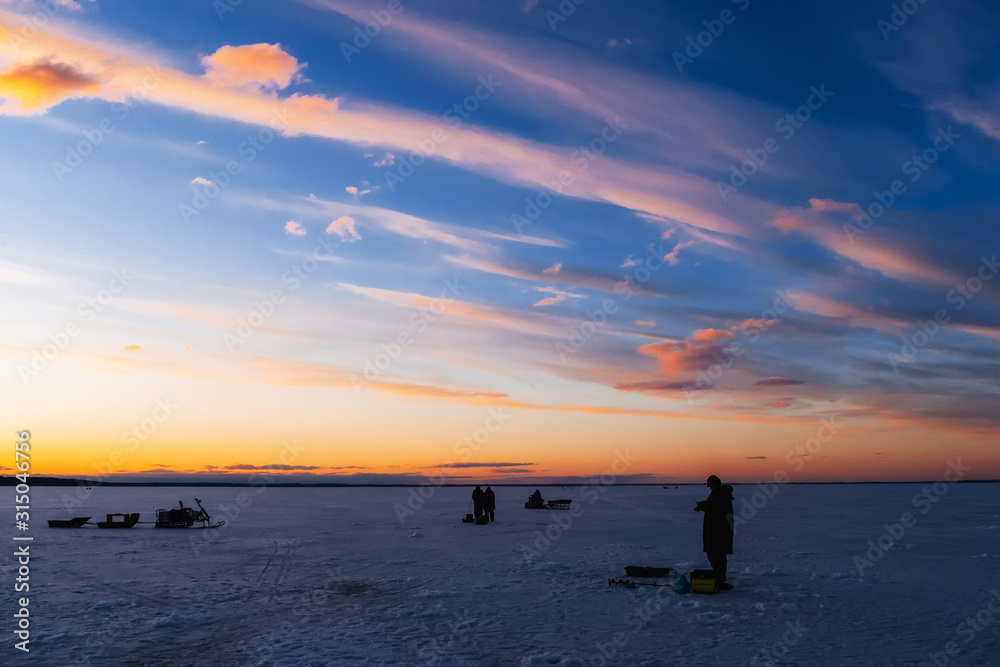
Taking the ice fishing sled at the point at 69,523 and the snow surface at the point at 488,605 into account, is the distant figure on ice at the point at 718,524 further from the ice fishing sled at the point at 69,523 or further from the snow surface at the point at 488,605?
the ice fishing sled at the point at 69,523

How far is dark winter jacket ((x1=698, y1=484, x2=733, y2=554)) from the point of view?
12.5 meters

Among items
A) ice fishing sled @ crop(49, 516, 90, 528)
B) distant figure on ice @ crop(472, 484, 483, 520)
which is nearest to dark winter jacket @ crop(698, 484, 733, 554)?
distant figure on ice @ crop(472, 484, 483, 520)

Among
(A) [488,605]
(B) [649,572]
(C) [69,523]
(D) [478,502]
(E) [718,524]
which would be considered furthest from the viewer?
(D) [478,502]

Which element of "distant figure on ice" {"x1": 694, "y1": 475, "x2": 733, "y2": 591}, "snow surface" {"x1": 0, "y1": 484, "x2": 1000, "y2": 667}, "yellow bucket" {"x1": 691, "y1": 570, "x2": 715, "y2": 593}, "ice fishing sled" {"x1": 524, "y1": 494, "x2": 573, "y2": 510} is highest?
"distant figure on ice" {"x1": 694, "y1": 475, "x2": 733, "y2": 591}

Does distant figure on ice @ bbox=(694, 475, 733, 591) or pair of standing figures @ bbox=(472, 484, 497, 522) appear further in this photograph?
pair of standing figures @ bbox=(472, 484, 497, 522)

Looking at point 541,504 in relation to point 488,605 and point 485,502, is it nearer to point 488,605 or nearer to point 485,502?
point 485,502

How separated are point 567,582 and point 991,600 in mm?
7555

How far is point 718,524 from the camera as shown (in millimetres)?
12508

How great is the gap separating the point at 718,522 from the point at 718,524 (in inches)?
1.4

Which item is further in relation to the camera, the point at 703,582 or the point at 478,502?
the point at 478,502

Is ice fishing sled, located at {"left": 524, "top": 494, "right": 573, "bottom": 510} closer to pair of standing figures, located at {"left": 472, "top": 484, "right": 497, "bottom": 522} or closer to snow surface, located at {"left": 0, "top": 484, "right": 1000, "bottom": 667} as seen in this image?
pair of standing figures, located at {"left": 472, "top": 484, "right": 497, "bottom": 522}

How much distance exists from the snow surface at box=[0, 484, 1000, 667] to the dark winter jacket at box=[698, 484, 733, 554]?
842mm

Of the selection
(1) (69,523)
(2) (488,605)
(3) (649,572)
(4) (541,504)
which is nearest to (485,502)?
(4) (541,504)

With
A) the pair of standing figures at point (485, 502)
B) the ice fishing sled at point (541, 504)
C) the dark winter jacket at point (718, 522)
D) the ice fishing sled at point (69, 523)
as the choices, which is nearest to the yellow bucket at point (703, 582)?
the dark winter jacket at point (718, 522)
